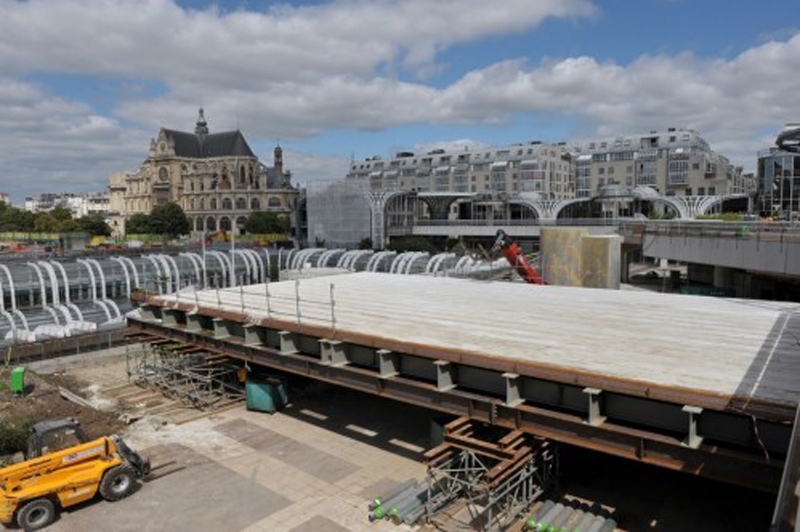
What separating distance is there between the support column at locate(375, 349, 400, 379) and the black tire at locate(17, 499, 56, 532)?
7391 mm

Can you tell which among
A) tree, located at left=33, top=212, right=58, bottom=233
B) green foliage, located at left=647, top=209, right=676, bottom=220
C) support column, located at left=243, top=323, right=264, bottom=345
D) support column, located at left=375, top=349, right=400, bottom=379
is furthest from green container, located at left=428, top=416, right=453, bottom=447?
tree, located at left=33, top=212, right=58, bottom=233

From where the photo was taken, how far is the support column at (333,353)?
14148mm

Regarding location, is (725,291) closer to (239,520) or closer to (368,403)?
(368,403)

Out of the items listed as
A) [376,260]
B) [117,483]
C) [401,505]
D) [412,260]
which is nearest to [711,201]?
[412,260]

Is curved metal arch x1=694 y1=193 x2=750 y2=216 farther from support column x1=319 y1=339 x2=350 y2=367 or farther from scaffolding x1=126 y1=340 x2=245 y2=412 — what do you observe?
support column x1=319 y1=339 x2=350 y2=367

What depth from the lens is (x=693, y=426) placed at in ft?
29.7

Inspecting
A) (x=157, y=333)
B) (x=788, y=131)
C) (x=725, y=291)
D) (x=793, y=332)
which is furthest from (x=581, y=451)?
→ (x=725, y=291)

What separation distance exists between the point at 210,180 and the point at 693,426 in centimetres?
13687

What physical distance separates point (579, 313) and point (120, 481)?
11.7 meters

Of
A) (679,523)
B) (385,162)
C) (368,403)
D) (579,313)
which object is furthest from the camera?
(385,162)

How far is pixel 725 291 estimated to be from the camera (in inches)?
1303

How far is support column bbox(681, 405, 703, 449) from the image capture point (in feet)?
29.3

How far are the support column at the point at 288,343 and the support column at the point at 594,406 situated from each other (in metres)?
8.36

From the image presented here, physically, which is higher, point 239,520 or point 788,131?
point 788,131
